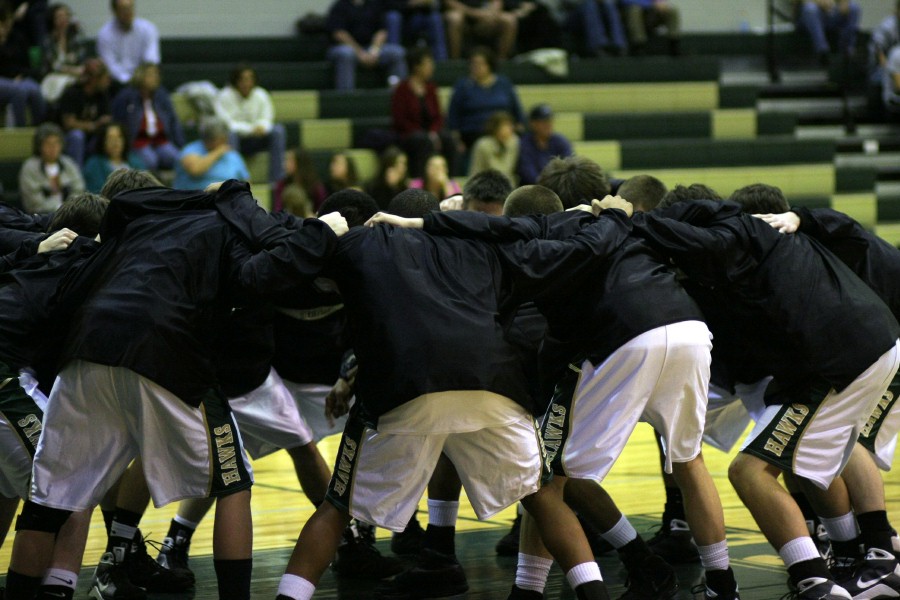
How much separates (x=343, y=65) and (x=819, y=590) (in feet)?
29.6

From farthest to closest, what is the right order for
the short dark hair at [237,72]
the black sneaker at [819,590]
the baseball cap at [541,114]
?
the short dark hair at [237,72], the baseball cap at [541,114], the black sneaker at [819,590]

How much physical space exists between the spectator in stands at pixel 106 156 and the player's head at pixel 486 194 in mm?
5166

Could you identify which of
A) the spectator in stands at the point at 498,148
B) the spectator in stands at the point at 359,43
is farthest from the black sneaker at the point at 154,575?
the spectator in stands at the point at 359,43

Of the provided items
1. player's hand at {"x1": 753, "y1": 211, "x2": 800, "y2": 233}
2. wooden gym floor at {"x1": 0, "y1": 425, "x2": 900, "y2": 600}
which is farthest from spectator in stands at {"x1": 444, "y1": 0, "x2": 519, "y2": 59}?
player's hand at {"x1": 753, "y1": 211, "x2": 800, "y2": 233}

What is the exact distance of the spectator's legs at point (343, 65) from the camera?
1245 centimetres

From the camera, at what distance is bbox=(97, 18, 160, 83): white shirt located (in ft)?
37.0

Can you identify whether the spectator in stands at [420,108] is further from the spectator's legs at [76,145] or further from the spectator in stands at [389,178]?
the spectator's legs at [76,145]

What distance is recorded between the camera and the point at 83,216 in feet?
16.2

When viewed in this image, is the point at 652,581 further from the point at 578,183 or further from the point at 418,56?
the point at 418,56

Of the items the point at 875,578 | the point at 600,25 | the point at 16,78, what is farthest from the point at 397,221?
the point at 600,25

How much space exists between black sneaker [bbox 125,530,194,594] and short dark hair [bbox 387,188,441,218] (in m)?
1.63

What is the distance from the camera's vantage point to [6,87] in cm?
1100

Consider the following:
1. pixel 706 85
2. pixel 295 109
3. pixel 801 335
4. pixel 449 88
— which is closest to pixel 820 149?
pixel 706 85

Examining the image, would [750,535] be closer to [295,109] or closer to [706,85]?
[295,109]
